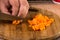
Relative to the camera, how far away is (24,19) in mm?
801

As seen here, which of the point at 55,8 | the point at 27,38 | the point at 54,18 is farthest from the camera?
the point at 55,8

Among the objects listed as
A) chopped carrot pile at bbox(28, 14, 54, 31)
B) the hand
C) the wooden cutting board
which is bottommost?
the wooden cutting board

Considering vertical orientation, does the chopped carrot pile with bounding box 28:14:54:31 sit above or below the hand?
below

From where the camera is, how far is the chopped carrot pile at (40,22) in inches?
29.7

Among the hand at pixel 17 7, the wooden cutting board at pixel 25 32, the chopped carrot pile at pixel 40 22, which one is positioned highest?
the hand at pixel 17 7

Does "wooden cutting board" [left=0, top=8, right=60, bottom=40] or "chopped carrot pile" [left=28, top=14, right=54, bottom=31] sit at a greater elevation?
"chopped carrot pile" [left=28, top=14, right=54, bottom=31]

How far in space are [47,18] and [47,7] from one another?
0.22m

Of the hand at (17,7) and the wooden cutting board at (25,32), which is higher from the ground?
the hand at (17,7)

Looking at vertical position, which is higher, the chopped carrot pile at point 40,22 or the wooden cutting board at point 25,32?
the chopped carrot pile at point 40,22

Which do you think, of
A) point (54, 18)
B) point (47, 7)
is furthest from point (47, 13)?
point (47, 7)

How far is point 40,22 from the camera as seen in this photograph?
77 cm

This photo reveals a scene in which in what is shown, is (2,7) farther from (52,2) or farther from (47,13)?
(52,2)

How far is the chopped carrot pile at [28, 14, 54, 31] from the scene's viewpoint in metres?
0.75

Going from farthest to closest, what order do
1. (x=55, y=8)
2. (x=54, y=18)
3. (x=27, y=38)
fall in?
(x=55, y=8) < (x=54, y=18) < (x=27, y=38)
